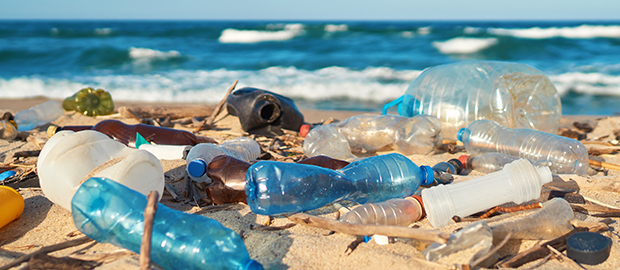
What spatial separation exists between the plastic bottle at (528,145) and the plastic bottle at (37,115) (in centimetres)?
398

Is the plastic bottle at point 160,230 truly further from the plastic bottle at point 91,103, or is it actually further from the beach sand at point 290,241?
the plastic bottle at point 91,103

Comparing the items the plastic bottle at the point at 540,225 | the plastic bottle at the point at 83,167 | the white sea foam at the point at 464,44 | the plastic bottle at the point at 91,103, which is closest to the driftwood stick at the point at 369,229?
the plastic bottle at the point at 540,225

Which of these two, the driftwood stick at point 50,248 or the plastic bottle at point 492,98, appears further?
the plastic bottle at point 492,98

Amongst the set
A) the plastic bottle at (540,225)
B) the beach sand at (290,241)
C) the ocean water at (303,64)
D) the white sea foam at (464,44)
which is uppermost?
the plastic bottle at (540,225)

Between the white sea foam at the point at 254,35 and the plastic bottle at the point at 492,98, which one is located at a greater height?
the plastic bottle at the point at 492,98

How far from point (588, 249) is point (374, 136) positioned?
1.89 meters

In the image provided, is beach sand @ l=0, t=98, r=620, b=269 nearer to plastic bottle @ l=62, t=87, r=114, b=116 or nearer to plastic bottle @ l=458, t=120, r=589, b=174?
plastic bottle @ l=458, t=120, r=589, b=174

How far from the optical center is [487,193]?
1.77m

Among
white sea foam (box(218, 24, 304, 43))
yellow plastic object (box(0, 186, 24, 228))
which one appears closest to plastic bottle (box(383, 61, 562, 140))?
yellow plastic object (box(0, 186, 24, 228))

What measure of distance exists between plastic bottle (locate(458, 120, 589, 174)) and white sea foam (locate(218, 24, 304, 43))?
624 inches

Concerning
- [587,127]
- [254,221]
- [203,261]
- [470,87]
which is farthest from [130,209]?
[587,127]

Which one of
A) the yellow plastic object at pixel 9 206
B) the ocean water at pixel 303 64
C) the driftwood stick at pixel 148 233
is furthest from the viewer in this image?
the ocean water at pixel 303 64

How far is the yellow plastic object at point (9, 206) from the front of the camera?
66.9 inches

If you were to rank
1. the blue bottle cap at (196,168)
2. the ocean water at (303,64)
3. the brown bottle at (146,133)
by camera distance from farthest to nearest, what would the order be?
the ocean water at (303,64) → the brown bottle at (146,133) → the blue bottle cap at (196,168)
